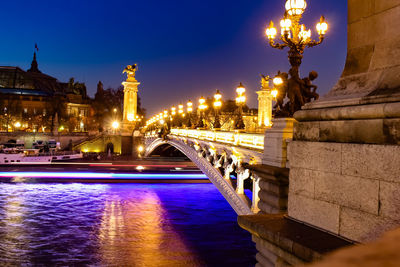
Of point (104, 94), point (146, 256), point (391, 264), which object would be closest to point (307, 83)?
point (391, 264)

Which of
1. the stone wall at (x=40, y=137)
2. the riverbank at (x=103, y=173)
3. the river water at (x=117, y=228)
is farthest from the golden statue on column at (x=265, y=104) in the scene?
the stone wall at (x=40, y=137)

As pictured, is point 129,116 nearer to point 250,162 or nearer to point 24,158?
point 24,158

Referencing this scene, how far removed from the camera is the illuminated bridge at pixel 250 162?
738 cm

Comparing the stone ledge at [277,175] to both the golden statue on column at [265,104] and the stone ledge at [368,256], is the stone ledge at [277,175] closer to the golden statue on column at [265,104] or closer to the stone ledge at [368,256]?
the stone ledge at [368,256]

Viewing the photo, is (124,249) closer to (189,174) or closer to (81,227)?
(81,227)

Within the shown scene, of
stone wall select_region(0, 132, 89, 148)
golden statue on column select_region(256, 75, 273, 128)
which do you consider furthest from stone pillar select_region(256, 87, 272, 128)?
stone wall select_region(0, 132, 89, 148)

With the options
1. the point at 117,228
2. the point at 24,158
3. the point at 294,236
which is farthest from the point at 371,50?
the point at 24,158

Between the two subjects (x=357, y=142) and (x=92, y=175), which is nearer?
(x=357, y=142)

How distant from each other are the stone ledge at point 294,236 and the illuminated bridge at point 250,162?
255 cm

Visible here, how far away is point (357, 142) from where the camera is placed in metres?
3.81

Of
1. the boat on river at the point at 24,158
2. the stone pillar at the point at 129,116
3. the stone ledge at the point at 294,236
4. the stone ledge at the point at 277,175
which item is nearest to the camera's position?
the stone ledge at the point at 294,236

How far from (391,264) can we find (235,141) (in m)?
11.5

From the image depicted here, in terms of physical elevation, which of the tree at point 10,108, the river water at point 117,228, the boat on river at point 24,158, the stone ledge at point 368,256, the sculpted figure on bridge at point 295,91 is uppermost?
the tree at point 10,108

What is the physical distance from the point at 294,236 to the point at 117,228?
59.0 ft
